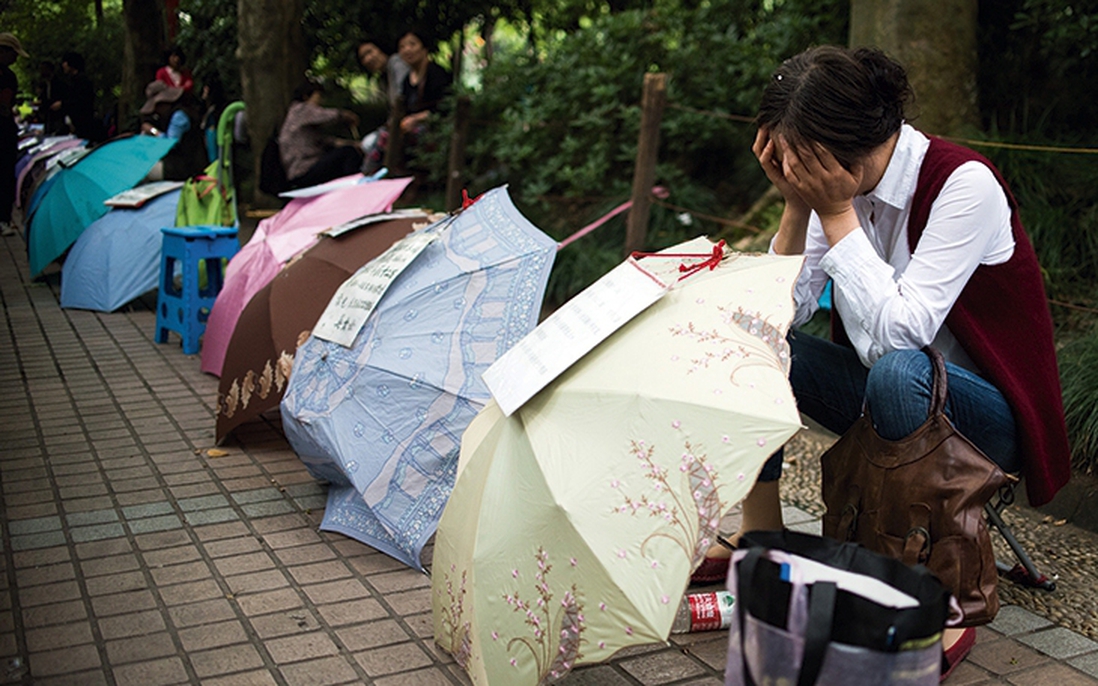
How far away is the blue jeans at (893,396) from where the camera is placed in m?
2.32

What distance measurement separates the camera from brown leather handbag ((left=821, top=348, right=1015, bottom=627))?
2.23 m

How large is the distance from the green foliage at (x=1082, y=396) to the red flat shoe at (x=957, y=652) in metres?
1.17

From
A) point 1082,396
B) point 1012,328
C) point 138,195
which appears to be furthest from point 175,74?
point 1012,328

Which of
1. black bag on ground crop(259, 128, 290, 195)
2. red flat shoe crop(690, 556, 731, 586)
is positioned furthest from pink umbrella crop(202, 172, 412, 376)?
black bag on ground crop(259, 128, 290, 195)

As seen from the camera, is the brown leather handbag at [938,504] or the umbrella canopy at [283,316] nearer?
the brown leather handbag at [938,504]

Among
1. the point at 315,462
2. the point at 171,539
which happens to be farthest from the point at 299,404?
the point at 171,539

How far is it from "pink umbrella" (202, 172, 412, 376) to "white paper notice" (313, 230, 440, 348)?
4.56 feet

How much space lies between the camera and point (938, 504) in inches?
88.0

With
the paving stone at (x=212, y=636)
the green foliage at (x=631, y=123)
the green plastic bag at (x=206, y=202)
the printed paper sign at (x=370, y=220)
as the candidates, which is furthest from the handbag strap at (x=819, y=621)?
the green plastic bag at (x=206, y=202)

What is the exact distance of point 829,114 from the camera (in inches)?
91.5

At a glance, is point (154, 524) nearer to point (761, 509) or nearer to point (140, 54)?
point (761, 509)

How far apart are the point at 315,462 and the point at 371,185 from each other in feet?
7.08

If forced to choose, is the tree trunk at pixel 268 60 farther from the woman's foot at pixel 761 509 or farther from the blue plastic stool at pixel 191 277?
the woman's foot at pixel 761 509

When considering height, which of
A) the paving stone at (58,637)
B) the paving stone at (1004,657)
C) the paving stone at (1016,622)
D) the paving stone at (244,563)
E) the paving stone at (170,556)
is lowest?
the paving stone at (170,556)
